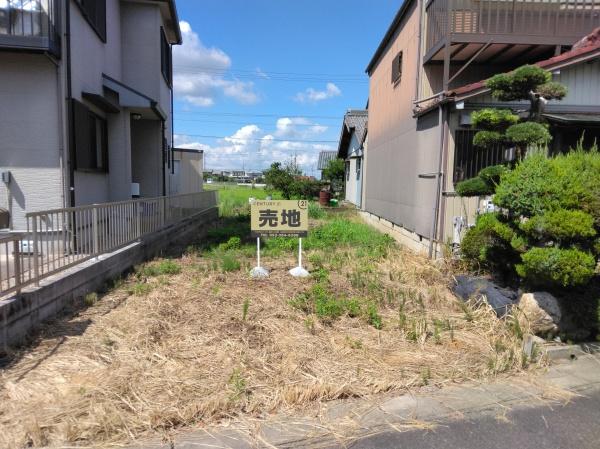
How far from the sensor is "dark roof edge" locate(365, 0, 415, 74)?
31.0ft

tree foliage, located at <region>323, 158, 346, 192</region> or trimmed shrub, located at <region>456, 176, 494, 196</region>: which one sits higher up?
tree foliage, located at <region>323, 158, 346, 192</region>

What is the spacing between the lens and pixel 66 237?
16.4 feet

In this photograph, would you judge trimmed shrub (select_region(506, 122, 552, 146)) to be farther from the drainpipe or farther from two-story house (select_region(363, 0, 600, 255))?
the drainpipe

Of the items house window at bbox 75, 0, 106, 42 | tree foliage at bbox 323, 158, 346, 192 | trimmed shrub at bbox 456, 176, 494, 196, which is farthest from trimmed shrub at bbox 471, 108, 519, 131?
tree foliage at bbox 323, 158, 346, 192

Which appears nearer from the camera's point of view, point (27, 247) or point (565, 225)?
point (565, 225)

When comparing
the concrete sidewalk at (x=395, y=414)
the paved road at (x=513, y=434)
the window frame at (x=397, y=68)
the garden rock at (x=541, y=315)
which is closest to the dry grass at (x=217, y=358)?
the concrete sidewalk at (x=395, y=414)

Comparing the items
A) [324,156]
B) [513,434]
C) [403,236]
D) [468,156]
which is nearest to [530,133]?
[468,156]

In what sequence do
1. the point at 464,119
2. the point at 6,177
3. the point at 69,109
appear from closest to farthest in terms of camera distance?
the point at 6,177 → the point at 69,109 → the point at 464,119

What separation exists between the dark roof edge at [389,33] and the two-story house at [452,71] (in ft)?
0.16

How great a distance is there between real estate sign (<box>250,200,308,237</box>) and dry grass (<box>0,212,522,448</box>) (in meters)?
1.20

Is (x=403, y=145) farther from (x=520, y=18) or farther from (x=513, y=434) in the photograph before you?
(x=513, y=434)

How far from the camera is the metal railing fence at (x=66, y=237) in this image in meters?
3.97

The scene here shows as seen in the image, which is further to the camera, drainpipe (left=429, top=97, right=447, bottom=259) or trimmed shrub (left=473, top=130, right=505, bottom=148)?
drainpipe (left=429, top=97, right=447, bottom=259)

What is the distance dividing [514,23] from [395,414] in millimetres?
7334
